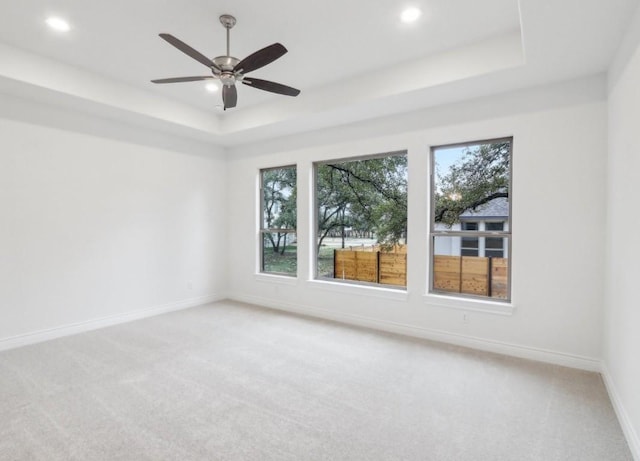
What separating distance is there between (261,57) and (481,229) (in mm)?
2801

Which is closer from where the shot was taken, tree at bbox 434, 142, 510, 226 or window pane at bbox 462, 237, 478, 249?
tree at bbox 434, 142, 510, 226

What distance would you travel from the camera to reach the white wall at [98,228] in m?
3.75

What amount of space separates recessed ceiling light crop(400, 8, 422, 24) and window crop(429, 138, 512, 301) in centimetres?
155

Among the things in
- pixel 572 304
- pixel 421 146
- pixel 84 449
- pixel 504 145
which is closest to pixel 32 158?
pixel 84 449

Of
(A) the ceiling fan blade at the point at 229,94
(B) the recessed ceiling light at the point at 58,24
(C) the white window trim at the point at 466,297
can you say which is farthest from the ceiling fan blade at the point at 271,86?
(C) the white window trim at the point at 466,297

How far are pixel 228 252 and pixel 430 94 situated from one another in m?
4.12

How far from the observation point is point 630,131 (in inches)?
90.8

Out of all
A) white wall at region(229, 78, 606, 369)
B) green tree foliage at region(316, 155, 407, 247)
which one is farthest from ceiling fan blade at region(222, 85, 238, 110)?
green tree foliage at region(316, 155, 407, 247)

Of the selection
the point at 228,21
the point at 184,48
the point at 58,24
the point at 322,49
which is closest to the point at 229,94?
the point at 228,21

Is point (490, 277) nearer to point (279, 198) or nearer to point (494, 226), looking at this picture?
point (494, 226)

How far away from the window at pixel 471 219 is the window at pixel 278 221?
2180 mm

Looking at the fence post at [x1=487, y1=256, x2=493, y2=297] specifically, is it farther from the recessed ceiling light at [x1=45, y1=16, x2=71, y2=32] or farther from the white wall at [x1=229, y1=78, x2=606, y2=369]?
the recessed ceiling light at [x1=45, y1=16, x2=71, y2=32]

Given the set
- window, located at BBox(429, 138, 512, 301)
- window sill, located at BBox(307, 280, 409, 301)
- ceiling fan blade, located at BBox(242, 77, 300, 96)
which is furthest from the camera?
window sill, located at BBox(307, 280, 409, 301)

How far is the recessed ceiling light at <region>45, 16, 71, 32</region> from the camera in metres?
2.83
